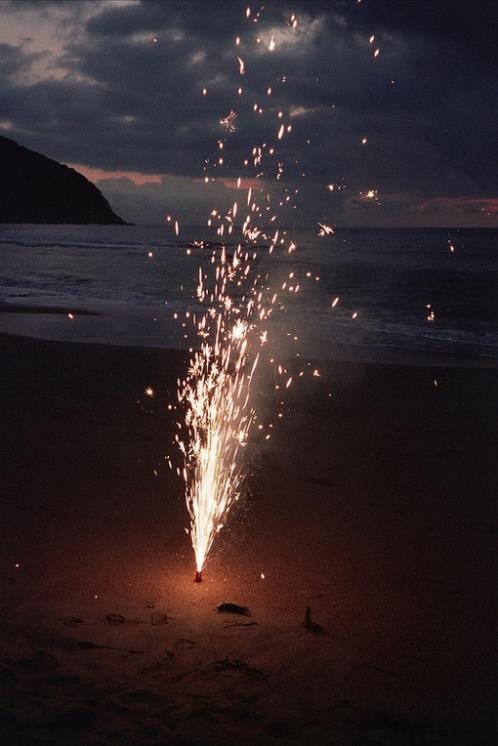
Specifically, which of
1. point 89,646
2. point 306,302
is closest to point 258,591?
point 89,646

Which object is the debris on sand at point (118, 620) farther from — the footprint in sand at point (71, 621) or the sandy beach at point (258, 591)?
the footprint in sand at point (71, 621)

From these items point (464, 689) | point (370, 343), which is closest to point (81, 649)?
point (464, 689)

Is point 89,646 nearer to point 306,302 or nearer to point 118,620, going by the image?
point 118,620

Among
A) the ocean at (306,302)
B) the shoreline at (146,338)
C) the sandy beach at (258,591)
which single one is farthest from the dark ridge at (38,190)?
the sandy beach at (258,591)

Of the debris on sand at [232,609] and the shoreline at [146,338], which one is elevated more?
the shoreline at [146,338]

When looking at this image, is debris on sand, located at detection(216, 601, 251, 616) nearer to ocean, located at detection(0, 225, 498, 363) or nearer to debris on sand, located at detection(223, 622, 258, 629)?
debris on sand, located at detection(223, 622, 258, 629)

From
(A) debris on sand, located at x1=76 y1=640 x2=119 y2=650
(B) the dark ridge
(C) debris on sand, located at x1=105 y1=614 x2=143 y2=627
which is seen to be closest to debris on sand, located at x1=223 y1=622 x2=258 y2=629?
(C) debris on sand, located at x1=105 y1=614 x2=143 y2=627
